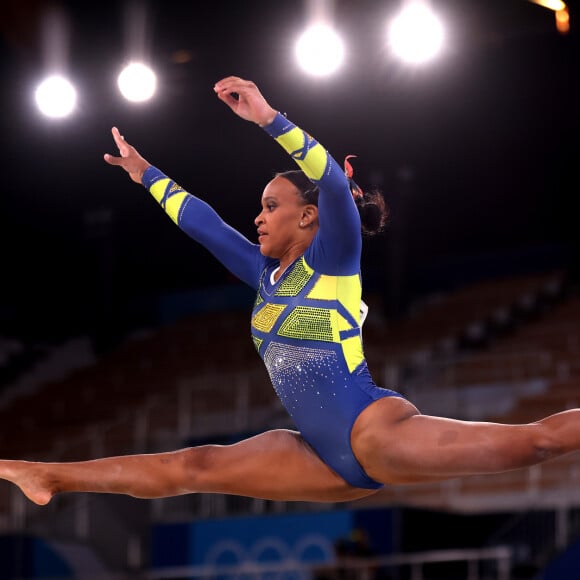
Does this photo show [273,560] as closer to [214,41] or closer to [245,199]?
[214,41]

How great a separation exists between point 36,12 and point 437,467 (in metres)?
6.83

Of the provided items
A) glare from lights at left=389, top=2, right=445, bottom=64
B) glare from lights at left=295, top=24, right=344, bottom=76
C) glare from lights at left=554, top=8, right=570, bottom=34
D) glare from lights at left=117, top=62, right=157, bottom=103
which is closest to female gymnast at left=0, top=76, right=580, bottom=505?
glare from lights at left=389, top=2, right=445, bottom=64

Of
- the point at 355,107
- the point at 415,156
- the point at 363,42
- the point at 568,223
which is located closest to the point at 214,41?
the point at 363,42

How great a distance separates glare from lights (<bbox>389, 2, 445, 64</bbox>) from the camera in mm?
8312

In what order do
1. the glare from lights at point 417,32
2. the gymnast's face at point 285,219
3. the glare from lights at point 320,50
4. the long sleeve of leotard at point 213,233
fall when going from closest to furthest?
the gymnast's face at point 285,219 → the long sleeve of leotard at point 213,233 → the glare from lights at point 417,32 → the glare from lights at point 320,50

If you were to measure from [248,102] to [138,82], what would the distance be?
17.7ft

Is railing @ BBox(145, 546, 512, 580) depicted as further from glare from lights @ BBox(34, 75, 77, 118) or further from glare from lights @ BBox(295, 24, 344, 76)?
glare from lights @ BBox(34, 75, 77, 118)

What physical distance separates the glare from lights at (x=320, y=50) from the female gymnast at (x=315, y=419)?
4.82 m

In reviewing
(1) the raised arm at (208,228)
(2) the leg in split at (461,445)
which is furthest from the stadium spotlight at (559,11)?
(2) the leg in split at (461,445)

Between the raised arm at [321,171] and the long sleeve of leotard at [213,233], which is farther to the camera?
the long sleeve of leotard at [213,233]

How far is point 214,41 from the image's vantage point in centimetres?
955

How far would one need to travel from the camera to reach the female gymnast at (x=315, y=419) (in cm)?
362

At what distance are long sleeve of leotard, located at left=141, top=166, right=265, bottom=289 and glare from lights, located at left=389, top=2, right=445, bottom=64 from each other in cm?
430

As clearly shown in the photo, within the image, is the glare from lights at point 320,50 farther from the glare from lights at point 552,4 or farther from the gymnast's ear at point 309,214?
the gymnast's ear at point 309,214
